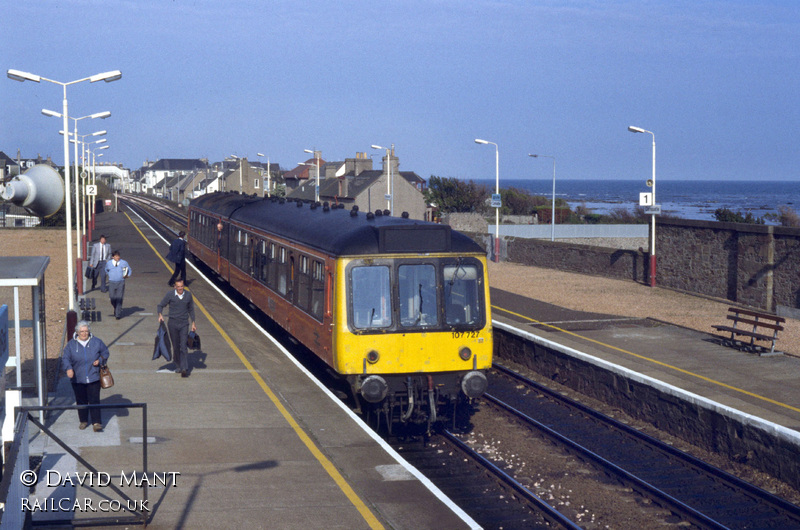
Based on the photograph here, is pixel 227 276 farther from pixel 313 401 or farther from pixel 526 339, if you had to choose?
pixel 313 401

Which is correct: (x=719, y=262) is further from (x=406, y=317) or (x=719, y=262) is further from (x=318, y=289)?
(x=406, y=317)

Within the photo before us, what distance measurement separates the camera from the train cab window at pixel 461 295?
1231 cm

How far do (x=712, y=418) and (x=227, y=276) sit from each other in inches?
639

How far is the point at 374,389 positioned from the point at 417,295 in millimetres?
1484

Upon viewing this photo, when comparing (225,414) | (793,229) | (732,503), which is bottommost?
(732,503)

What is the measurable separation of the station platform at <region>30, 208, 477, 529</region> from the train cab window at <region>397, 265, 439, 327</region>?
167 centimetres

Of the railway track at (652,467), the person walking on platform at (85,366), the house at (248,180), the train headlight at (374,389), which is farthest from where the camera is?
the house at (248,180)

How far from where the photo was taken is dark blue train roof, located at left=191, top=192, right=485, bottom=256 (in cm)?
1229

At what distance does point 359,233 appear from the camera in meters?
12.6

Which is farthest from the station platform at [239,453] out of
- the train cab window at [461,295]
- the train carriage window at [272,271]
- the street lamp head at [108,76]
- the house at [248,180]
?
the house at [248,180]

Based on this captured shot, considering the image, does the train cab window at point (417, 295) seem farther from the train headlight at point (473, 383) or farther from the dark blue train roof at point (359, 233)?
the train headlight at point (473, 383)

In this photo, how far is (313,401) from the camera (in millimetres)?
12961

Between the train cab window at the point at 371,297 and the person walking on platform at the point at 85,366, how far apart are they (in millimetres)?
3472

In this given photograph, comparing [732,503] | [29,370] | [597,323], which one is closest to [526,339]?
[597,323]
